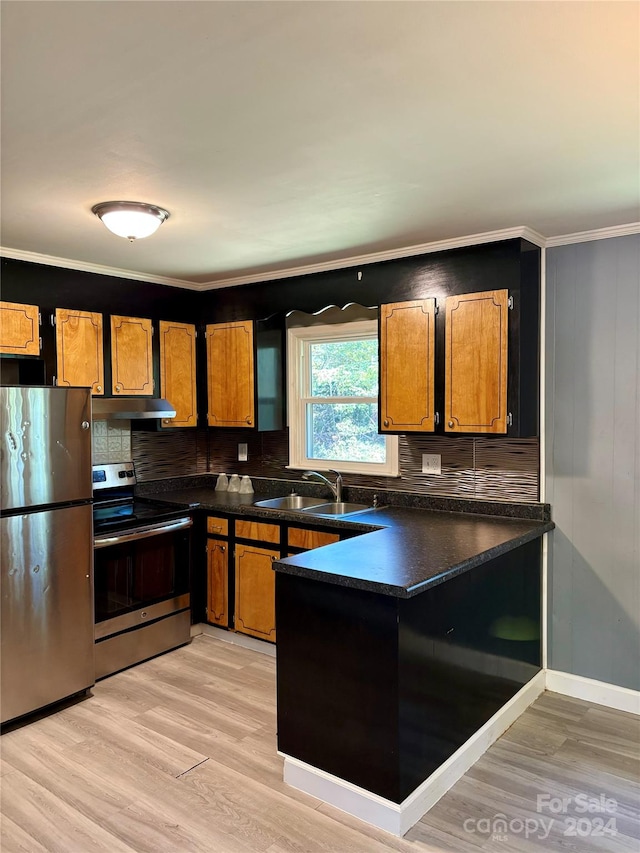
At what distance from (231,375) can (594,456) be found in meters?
2.37

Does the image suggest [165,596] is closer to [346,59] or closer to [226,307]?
[226,307]

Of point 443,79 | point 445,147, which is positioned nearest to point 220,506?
point 445,147

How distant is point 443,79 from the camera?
1.67 meters

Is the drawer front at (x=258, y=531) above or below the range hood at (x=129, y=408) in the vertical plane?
below

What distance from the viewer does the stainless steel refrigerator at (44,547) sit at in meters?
2.96

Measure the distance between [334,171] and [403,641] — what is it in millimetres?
1728

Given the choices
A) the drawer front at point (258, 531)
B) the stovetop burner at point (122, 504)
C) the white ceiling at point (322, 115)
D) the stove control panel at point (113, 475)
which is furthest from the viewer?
the stove control panel at point (113, 475)

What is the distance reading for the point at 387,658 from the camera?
224 cm

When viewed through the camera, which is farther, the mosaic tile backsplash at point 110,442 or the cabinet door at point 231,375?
the cabinet door at point 231,375

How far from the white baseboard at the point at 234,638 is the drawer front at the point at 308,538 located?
686 mm

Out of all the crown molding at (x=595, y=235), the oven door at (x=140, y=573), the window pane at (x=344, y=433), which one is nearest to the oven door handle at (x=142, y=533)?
the oven door at (x=140, y=573)

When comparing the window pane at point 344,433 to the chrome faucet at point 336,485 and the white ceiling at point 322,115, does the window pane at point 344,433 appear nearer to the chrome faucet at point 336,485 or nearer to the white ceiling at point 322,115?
the chrome faucet at point 336,485

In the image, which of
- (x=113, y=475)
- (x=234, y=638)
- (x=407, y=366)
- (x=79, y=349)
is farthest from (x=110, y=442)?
(x=407, y=366)

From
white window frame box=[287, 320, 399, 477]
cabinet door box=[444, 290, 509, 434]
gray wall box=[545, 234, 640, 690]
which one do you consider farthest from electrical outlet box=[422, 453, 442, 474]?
gray wall box=[545, 234, 640, 690]
